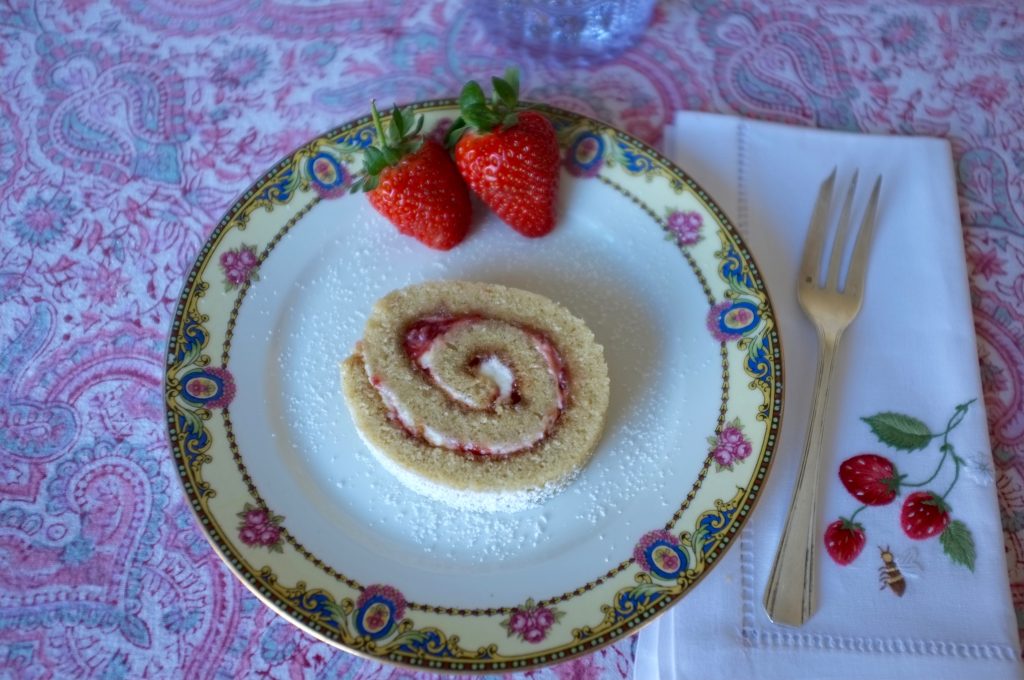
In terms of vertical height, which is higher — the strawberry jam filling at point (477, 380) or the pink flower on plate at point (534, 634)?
the strawberry jam filling at point (477, 380)

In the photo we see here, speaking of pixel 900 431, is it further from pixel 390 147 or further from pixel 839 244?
pixel 390 147

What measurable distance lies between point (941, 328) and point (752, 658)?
702 mm

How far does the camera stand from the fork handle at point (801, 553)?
1208 millimetres

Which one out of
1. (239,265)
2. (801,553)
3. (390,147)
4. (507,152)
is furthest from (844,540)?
(239,265)

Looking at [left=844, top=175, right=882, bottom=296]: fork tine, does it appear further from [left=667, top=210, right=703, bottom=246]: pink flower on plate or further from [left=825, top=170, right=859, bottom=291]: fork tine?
[left=667, top=210, right=703, bottom=246]: pink flower on plate

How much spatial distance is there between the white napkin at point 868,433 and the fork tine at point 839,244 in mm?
63

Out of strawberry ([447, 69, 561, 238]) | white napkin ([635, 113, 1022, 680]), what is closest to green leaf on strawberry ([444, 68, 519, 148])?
strawberry ([447, 69, 561, 238])

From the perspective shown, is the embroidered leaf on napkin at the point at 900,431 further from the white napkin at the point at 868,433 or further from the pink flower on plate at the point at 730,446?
the pink flower on plate at the point at 730,446

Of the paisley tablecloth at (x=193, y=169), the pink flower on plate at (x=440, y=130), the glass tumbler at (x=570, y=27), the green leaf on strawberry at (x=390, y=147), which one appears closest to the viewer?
the paisley tablecloth at (x=193, y=169)

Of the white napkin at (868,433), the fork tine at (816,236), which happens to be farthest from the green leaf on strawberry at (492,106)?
the fork tine at (816,236)

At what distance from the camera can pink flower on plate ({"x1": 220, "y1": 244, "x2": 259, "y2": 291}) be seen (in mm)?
1422

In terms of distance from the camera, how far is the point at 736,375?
1.36 meters

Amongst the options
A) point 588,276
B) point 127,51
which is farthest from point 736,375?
point 127,51

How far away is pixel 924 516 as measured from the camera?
128cm
